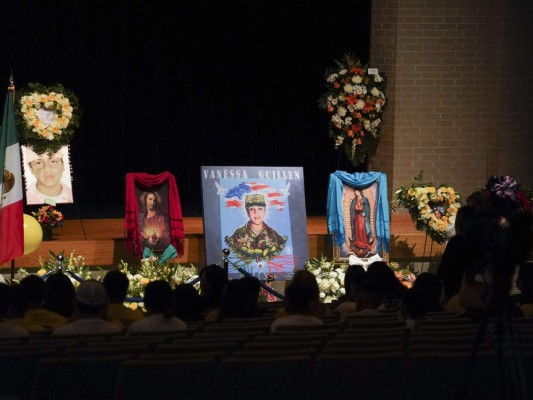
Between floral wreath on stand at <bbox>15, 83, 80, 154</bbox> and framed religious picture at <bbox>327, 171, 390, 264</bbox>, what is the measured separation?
Result: 9.58 ft

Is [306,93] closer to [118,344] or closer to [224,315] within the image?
[224,315]

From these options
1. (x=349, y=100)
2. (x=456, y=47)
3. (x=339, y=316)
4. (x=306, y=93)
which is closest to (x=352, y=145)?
(x=349, y=100)

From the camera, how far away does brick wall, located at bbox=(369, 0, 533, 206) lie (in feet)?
47.4

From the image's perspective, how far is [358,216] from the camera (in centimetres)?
1235

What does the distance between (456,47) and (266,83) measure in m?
3.65

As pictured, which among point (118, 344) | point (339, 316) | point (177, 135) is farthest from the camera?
point (177, 135)

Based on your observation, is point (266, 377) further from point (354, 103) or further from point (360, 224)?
point (354, 103)

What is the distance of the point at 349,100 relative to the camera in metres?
13.5

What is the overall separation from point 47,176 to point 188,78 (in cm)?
514

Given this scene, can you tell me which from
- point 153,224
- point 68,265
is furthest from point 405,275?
point 68,265

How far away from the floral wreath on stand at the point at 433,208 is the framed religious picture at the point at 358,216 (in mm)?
363

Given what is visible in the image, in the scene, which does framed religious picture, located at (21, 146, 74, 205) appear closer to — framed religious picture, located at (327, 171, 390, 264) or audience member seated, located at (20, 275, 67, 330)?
framed religious picture, located at (327, 171, 390, 264)

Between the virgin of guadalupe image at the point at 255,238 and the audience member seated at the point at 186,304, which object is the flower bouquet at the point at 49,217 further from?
the audience member seated at the point at 186,304

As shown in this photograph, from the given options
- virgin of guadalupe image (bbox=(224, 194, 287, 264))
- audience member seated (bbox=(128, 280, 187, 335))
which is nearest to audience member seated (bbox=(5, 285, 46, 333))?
audience member seated (bbox=(128, 280, 187, 335))
